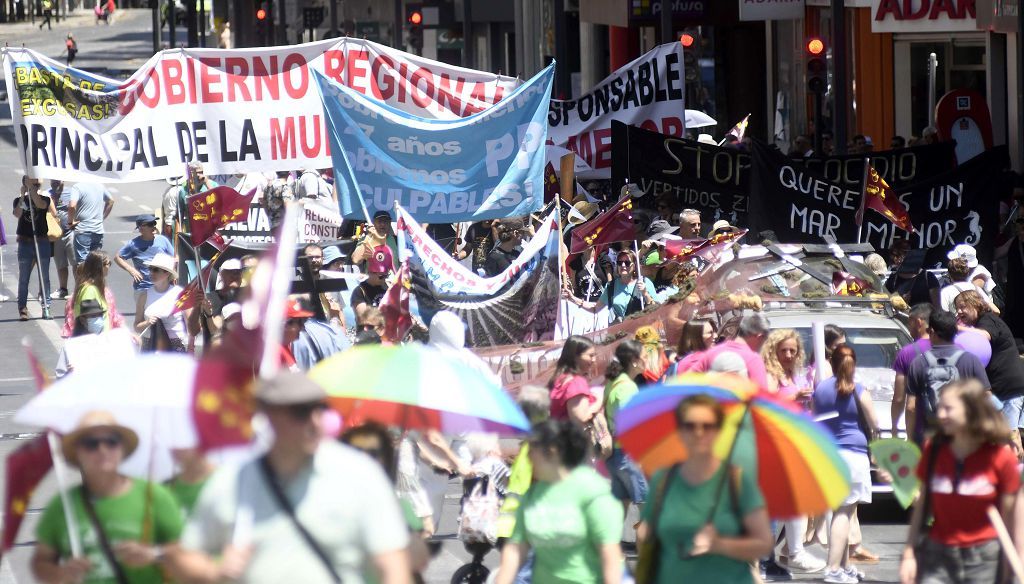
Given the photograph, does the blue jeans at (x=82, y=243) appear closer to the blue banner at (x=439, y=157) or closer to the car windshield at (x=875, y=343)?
the blue banner at (x=439, y=157)

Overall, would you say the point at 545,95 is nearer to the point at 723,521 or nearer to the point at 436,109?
the point at 436,109

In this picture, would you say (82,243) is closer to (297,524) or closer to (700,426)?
(700,426)

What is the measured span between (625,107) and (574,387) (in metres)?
9.61

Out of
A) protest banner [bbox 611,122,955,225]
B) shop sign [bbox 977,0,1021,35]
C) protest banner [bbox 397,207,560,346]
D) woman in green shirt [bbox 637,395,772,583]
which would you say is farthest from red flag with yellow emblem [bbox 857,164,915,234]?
woman in green shirt [bbox 637,395,772,583]

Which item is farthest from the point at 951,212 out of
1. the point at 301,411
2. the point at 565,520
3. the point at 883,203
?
the point at 301,411

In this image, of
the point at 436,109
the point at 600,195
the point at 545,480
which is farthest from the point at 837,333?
the point at 600,195

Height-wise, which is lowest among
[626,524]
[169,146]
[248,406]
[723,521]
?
[626,524]

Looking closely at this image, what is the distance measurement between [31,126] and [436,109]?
12.2ft

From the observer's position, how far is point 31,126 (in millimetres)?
15758

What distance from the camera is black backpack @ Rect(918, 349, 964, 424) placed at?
33.5 ft

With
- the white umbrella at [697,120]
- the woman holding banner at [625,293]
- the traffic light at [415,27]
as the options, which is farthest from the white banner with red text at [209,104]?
the traffic light at [415,27]

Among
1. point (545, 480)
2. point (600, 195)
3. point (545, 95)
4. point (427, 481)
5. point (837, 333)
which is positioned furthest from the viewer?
point (600, 195)

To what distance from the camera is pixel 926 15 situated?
2302cm

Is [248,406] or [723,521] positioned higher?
[248,406]
